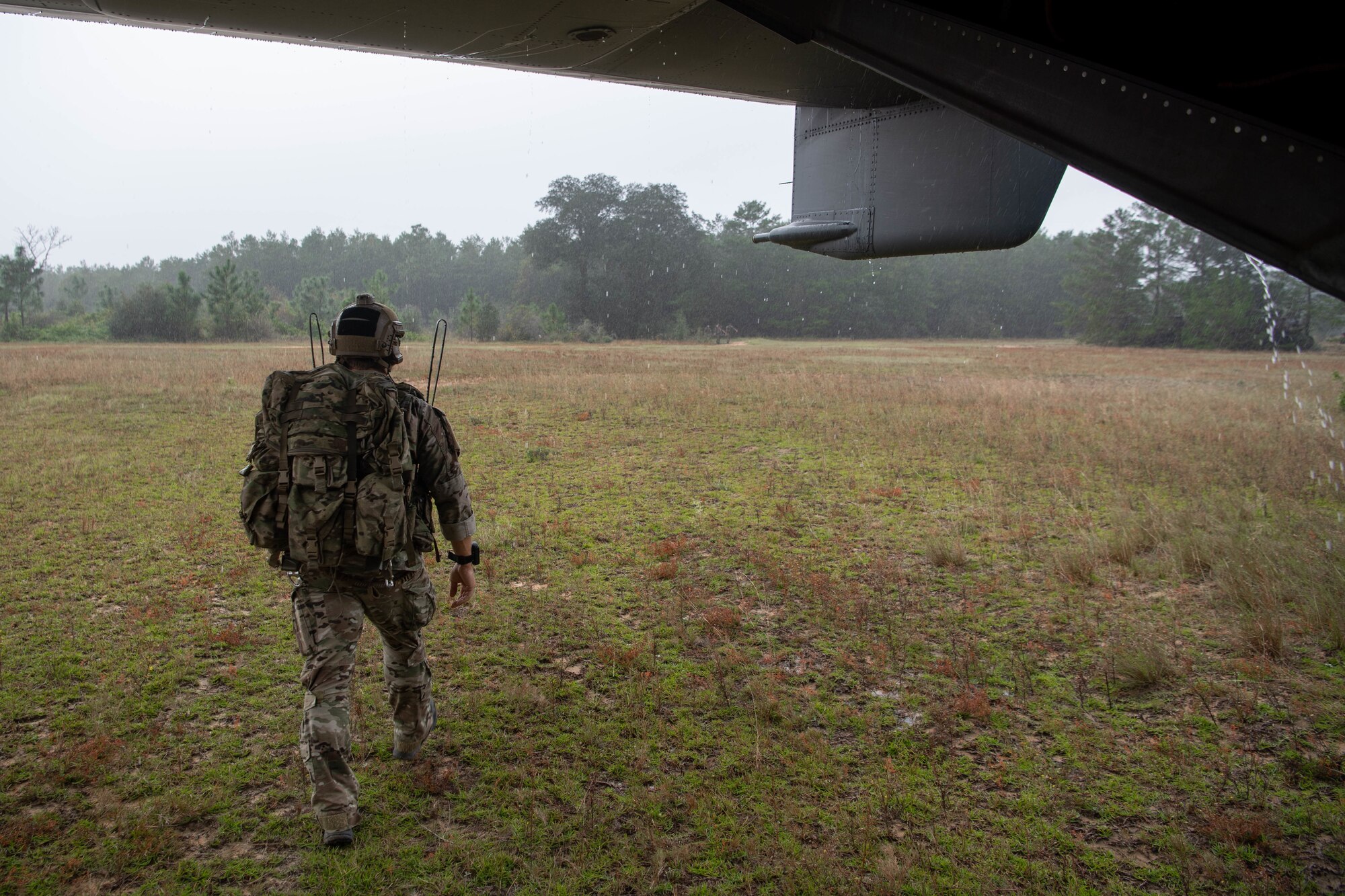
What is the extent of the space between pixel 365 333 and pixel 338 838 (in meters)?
1.82

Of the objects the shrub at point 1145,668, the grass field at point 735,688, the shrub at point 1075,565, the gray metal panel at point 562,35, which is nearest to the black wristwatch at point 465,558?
the grass field at point 735,688

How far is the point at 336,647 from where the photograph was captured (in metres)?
2.71

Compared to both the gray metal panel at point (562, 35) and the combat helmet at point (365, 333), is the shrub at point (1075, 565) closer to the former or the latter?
the gray metal panel at point (562, 35)

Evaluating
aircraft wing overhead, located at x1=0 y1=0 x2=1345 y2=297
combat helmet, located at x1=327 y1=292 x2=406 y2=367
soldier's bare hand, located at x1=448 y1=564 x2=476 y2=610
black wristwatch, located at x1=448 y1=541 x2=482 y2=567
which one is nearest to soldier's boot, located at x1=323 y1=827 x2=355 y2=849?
soldier's bare hand, located at x1=448 y1=564 x2=476 y2=610

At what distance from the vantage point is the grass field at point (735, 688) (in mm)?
2682

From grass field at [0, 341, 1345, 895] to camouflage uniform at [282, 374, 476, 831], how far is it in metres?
0.23

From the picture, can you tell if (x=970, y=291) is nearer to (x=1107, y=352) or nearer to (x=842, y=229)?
(x=1107, y=352)

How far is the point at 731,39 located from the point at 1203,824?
4.57 metres

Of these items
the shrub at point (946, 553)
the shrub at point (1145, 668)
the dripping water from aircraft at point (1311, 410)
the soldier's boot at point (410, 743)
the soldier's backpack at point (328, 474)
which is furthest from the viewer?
the shrub at point (946, 553)

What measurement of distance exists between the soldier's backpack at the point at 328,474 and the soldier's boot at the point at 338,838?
0.92 metres

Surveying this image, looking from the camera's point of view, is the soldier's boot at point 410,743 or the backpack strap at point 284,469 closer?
the backpack strap at point 284,469

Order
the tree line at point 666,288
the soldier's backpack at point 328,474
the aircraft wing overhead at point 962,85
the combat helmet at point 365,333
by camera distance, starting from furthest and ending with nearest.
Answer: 1. the tree line at point 666,288
2. the combat helmet at point 365,333
3. the soldier's backpack at point 328,474
4. the aircraft wing overhead at point 962,85

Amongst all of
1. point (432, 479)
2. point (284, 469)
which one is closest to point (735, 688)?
point (432, 479)

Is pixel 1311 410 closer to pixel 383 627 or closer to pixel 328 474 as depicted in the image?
pixel 383 627
